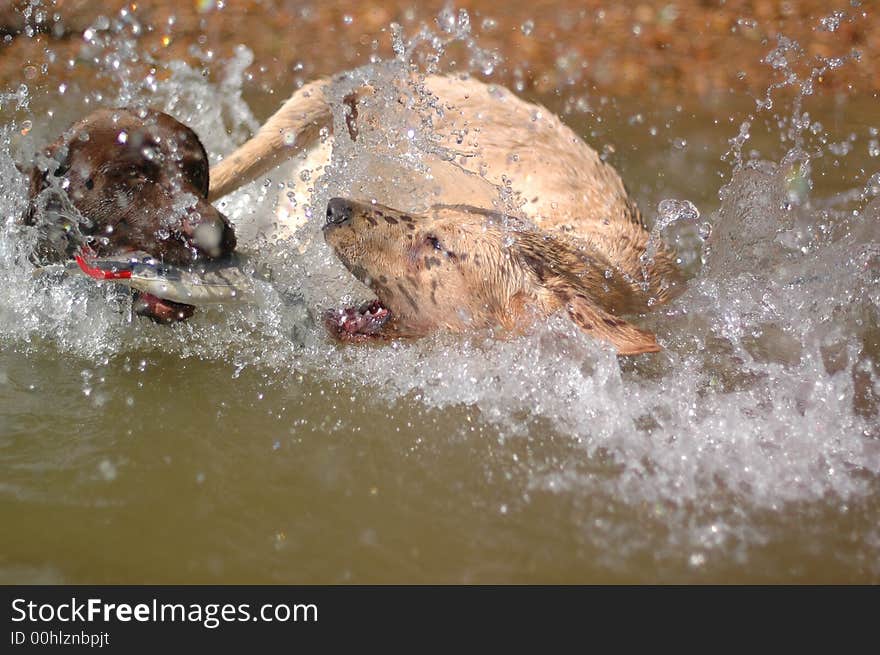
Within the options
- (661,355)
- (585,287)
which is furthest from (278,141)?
(661,355)

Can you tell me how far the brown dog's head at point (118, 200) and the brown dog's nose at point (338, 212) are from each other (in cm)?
49

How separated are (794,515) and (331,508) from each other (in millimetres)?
1628

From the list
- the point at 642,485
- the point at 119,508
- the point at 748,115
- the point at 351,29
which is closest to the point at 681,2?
the point at 748,115

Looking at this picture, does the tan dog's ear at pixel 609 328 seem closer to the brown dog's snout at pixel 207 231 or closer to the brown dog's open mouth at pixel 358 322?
the brown dog's open mouth at pixel 358 322

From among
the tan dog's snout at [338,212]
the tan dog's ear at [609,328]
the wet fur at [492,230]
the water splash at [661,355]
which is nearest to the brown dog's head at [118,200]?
the water splash at [661,355]

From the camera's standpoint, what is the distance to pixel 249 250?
186 inches

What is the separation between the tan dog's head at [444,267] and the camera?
12.9ft

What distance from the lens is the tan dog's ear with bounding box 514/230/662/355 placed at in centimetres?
349

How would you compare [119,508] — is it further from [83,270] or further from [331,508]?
[83,270]

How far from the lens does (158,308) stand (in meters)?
4.14

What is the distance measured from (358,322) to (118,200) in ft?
3.72

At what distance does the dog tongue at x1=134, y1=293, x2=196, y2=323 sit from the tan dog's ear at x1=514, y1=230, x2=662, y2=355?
152 centimetres
